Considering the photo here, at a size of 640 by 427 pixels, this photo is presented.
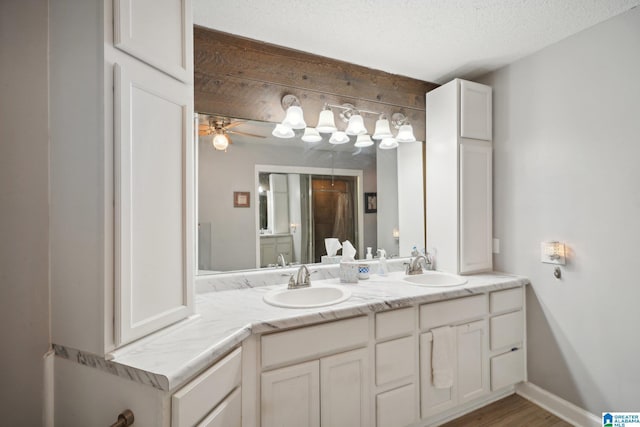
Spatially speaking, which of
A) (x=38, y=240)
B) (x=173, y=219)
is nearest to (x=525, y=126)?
(x=173, y=219)

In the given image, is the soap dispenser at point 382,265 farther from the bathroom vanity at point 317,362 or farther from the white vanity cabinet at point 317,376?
the white vanity cabinet at point 317,376

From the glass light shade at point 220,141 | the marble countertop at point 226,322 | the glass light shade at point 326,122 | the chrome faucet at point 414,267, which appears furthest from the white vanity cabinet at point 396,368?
the glass light shade at point 220,141

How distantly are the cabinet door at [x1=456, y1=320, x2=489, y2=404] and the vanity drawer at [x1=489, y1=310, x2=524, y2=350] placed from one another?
8 cm

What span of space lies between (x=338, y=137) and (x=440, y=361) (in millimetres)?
1596

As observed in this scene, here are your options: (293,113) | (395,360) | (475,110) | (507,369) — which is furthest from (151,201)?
(507,369)

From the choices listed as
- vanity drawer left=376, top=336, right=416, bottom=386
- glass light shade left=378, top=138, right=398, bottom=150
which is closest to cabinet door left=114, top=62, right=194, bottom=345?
vanity drawer left=376, top=336, right=416, bottom=386

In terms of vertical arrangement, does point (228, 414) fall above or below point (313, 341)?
below

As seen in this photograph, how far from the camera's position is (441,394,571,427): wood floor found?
1892 millimetres

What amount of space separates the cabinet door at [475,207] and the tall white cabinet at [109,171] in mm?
1972

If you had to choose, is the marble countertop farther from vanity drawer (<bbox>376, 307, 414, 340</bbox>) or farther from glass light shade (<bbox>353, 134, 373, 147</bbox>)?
glass light shade (<bbox>353, 134, 373, 147</bbox>)

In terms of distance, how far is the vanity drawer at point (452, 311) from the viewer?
69.6 inches

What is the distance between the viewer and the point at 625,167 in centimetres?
169

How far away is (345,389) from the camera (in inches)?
60.0

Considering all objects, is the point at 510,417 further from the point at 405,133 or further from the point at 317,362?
the point at 405,133
